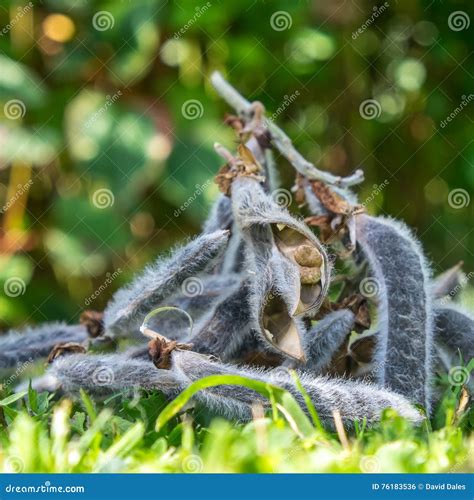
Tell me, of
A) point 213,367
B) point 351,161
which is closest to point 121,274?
point 351,161

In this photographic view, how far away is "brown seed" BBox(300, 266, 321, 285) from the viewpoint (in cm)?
100

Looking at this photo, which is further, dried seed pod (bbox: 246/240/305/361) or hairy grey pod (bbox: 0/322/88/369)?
hairy grey pod (bbox: 0/322/88/369)

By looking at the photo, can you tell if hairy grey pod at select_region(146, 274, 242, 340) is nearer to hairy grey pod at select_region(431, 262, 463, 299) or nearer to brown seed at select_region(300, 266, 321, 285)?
brown seed at select_region(300, 266, 321, 285)

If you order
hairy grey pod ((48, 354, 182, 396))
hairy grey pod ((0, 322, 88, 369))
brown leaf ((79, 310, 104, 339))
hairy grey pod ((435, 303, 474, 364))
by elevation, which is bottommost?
hairy grey pod ((0, 322, 88, 369))

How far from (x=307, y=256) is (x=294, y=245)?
27mm

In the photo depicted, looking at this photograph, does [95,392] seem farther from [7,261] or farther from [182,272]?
[7,261]

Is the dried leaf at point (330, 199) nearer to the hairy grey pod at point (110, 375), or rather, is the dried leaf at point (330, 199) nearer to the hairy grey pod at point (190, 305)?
the hairy grey pod at point (190, 305)

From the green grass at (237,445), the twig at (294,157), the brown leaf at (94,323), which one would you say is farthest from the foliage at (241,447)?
the twig at (294,157)

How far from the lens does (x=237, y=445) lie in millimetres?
749

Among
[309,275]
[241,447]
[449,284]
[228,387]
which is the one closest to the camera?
[241,447]

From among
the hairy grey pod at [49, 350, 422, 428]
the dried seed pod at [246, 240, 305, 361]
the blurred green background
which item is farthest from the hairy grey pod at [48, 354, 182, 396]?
the blurred green background

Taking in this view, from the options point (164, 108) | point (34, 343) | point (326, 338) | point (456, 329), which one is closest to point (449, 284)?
point (456, 329)

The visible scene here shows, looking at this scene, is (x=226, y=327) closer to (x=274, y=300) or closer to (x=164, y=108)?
(x=274, y=300)

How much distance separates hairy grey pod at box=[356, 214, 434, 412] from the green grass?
7cm
